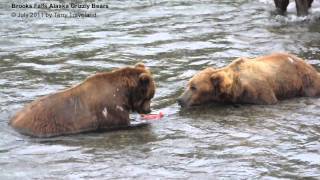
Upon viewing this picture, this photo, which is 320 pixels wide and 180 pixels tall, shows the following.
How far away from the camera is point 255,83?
9.95 meters

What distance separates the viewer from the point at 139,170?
7.09 metres

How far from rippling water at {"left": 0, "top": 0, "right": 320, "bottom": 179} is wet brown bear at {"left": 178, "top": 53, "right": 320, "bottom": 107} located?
0.18 meters

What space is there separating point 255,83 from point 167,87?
5.13 ft

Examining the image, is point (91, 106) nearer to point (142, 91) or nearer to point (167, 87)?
point (142, 91)

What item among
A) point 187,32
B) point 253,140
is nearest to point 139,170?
point 253,140

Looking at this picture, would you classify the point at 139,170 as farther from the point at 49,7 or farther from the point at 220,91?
the point at 49,7

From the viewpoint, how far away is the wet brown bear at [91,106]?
8.52m

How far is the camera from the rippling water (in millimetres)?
7266

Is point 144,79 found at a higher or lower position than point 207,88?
higher

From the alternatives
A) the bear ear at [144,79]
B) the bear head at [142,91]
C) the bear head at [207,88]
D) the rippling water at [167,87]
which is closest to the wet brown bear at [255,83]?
the bear head at [207,88]

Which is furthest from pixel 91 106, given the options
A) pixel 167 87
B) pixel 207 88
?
pixel 167 87

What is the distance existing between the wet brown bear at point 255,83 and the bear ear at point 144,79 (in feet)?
3.71

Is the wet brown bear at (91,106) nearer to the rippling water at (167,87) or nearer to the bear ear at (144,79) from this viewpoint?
the bear ear at (144,79)

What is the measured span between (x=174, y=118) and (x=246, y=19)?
824 cm
